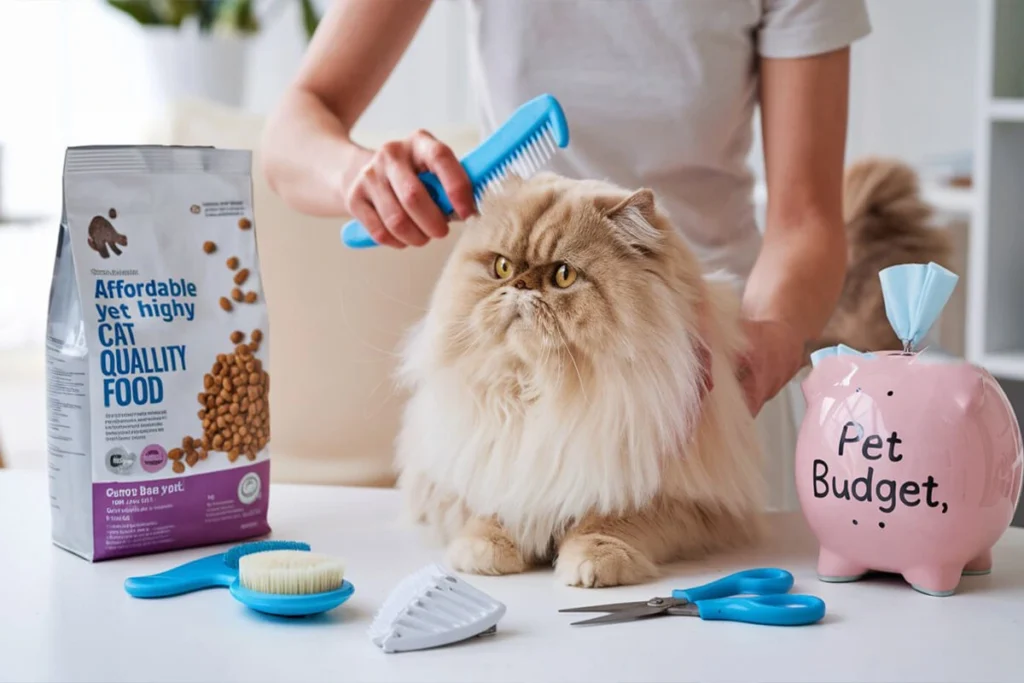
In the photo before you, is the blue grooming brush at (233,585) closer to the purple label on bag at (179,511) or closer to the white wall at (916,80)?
the purple label on bag at (179,511)

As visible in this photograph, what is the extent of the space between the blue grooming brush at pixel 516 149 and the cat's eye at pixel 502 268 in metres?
0.07

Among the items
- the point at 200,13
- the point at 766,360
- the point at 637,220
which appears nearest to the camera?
the point at 637,220

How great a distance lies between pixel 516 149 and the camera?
1049mm

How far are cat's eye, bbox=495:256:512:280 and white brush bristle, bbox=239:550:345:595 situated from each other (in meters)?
0.34

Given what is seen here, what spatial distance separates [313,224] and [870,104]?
98.8 inches

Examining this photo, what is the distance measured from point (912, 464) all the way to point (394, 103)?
11.6 feet

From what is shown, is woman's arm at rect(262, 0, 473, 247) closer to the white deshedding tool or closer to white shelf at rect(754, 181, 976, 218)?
the white deshedding tool

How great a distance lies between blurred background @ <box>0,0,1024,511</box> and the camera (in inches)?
93.9

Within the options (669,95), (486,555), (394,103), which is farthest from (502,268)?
(394,103)

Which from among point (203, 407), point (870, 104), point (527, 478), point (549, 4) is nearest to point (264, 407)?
point (203, 407)

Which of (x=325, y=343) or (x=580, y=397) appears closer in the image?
(x=580, y=397)

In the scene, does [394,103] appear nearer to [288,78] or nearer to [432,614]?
[288,78]

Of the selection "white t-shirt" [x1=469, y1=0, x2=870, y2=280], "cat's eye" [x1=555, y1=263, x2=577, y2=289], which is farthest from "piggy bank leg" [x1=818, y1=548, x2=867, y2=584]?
"white t-shirt" [x1=469, y1=0, x2=870, y2=280]

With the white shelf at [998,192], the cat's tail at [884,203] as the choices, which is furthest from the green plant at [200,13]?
the cat's tail at [884,203]
